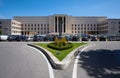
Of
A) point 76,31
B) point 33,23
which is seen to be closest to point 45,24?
point 33,23

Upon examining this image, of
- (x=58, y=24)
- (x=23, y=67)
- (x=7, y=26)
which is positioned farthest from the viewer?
(x=58, y=24)

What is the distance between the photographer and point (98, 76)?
27.1 ft

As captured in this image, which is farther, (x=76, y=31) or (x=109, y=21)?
(x=76, y=31)

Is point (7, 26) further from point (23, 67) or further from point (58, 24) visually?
point (23, 67)

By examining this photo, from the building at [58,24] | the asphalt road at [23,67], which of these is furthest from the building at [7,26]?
the asphalt road at [23,67]

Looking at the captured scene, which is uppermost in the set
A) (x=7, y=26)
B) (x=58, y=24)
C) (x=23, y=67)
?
(x=58, y=24)

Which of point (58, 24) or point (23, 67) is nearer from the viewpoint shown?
point (23, 67)

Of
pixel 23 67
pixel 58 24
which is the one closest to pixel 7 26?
pixel 58 24

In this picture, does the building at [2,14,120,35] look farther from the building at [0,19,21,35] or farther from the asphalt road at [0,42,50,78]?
the asphalt road at [0,42,50,78]

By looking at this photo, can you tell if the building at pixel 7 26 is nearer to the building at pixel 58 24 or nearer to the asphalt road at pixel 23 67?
the building at pixel 58 24

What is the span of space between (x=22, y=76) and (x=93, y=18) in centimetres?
13250

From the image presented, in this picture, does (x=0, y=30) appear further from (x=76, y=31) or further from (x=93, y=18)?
(x=93, y=18)

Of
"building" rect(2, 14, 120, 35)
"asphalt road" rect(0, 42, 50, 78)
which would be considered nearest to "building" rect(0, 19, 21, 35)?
"building" rect(2, 14, 120, 35)

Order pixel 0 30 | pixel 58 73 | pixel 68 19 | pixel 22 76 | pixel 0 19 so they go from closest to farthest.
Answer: pixel 22 76 → pixel 58 73 → pixel 0 30 → pixel 0 19 → pixel 68 19
